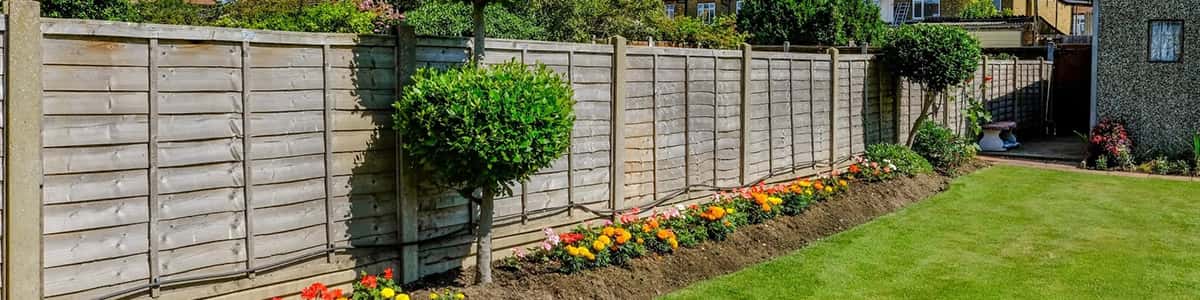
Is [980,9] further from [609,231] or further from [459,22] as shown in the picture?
[609,231]

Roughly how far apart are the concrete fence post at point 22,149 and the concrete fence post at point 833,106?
9.12m

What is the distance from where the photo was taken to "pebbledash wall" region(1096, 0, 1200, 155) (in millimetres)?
14484

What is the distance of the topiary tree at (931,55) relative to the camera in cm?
1294

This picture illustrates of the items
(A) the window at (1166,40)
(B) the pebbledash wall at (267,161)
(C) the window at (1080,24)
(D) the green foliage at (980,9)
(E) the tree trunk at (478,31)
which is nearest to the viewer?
(B) the pebbledash wall at (267,161)

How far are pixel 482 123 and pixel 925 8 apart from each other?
128 ft

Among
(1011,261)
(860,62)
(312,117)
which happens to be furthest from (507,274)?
(860,62)

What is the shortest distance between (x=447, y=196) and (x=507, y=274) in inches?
26.9

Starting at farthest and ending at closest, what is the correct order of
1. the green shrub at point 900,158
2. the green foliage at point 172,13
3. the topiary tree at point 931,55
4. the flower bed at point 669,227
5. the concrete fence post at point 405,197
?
the green foliage at point 172,13 < the topiary tree at point 931,55 < the green shrub at point 900,158 < the flower bed at point 669,227 < the concrete fence post at point 405,197

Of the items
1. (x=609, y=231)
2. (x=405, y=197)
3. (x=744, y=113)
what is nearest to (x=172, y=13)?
(x=744, y=113)

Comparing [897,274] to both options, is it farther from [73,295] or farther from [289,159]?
[73,295]

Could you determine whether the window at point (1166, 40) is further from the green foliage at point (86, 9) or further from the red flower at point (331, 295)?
the green foliage at point (86, 9)

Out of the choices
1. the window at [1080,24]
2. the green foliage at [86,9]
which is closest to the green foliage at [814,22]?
the window at [1080,24]

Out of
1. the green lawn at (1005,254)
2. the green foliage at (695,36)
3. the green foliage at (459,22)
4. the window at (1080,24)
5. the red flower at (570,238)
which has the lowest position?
the green lawn at (1005,254)

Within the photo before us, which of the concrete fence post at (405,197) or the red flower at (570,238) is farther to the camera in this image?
the red flower at (570,238)
